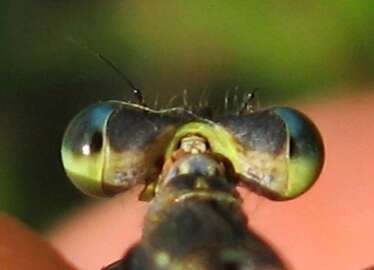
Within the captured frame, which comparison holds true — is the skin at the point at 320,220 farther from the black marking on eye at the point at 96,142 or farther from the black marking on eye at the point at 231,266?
the black marking on eye at the point at 231,266

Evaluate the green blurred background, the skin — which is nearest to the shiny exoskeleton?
the skin

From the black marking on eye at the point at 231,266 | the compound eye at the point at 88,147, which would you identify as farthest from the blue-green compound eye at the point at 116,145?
the black marking on eye at the point at 231,266

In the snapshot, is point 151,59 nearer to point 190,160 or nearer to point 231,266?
point 190,160

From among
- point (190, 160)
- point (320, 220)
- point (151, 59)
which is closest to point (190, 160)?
point (190, 160)

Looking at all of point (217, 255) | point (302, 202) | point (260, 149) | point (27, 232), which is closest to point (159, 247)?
point (217, 255)

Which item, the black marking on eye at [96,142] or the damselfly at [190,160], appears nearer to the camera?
the damselfly at [190,160]

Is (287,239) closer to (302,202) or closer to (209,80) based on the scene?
(302,202)

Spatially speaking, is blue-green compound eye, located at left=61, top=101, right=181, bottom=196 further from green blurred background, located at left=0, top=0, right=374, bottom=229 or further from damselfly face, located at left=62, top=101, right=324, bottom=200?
green blurred background, located at left=0, top=0, right=374, bottom=229
